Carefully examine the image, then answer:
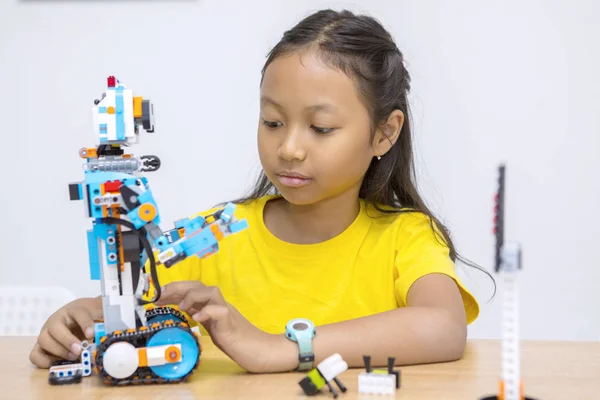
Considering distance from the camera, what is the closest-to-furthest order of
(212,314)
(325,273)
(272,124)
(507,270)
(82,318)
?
(507,270) < (212,314) < (82,318) < (272,124) < (325,273)

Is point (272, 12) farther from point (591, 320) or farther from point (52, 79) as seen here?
point (591, 320)

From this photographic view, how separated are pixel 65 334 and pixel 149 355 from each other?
206mm

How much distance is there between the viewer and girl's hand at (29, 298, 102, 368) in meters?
1.21

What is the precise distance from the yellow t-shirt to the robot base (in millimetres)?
432

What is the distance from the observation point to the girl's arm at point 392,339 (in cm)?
118

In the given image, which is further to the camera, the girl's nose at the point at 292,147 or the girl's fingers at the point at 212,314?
the girl's nose at the point at 292,147

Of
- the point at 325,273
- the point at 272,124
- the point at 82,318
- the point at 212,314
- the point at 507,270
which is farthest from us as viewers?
the point at 325,273

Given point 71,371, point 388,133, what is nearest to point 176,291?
point 71,371

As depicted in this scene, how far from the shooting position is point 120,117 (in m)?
1.13

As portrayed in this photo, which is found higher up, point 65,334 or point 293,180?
point 293,180

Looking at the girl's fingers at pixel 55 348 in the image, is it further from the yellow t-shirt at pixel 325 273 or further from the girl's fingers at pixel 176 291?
the yellow t-shirt at pixel 325 273

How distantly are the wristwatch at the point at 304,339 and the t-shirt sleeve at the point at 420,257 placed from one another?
0.93 ft

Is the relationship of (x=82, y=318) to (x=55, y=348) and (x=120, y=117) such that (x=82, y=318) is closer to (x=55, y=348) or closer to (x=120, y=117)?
(x=55, y=348)

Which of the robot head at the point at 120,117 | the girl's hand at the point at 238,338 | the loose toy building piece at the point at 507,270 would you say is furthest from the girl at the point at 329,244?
the loose toy building piece at the point at 507,270
